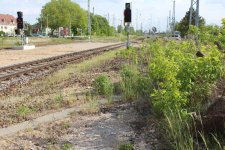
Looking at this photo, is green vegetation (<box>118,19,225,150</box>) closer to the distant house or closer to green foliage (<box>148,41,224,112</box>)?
green foliage (<box>148,41,224,112</box>)

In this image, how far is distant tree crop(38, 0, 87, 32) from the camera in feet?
421

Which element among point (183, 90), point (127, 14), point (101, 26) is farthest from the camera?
point (101, 26)

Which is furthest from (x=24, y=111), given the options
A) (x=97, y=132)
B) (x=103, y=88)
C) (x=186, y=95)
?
(x=186, y=95)

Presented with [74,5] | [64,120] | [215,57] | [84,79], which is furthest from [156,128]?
[74,5]

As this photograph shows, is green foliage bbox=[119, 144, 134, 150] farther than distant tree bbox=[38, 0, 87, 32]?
No

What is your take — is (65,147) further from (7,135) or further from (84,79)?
(84,79)

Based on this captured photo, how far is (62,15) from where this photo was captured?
426 feet

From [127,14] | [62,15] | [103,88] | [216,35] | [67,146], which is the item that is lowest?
[67,146]

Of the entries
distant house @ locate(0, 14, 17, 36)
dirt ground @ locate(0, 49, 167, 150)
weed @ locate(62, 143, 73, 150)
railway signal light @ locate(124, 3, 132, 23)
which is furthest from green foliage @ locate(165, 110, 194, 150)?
distant house @ locate(0, 14, 17, 36)

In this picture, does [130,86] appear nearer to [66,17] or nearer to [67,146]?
[67,146]

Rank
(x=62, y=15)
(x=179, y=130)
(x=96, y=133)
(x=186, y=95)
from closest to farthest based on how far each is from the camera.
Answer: (x=179, y=130)
(x=186, y=95)
(x=96, y=133)
(x=62, y=15)

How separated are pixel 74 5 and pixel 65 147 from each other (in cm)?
13283

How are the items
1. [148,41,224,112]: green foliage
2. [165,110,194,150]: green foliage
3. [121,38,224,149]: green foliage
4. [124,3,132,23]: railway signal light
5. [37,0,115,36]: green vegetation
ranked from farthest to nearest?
[37,0,115,36]: green vegetation → [124,3,132,23]: railway signal light → [148,41,224,112]: green foliage → [121,38,224,149]: green foliage → [165,110,194,150]: green foliage

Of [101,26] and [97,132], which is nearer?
[97,132]
